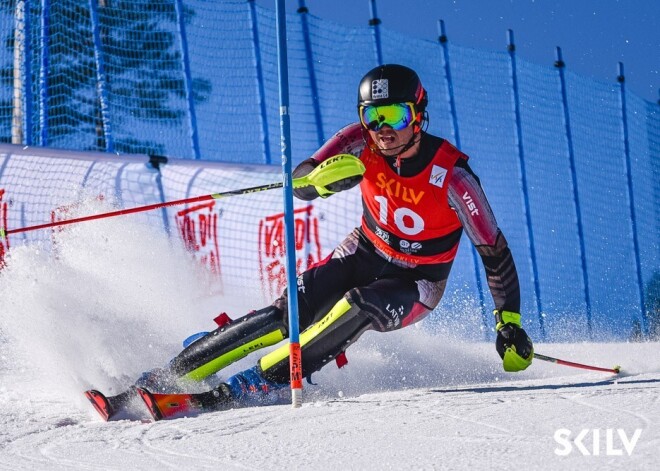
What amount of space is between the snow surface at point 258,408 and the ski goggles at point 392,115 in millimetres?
1203

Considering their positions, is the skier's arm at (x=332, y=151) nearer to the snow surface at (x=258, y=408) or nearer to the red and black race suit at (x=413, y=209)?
the red and black race suit at (x=413, y=209)

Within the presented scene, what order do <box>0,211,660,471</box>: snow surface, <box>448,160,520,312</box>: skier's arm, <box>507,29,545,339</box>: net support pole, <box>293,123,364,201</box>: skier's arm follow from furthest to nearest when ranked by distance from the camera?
<box>507,29,545,339</box>: net support pole < <box>293,123,364,201</box>: skier's arm < <box>448,160,520,312</box>: skier's arm < <box>0,211,660,471</box>: snow surface

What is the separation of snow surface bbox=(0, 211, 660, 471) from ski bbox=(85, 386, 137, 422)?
0.07 meters

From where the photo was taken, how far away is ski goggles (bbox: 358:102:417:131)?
14.5ft

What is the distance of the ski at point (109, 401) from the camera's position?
4.01 m

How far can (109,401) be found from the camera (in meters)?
4.07

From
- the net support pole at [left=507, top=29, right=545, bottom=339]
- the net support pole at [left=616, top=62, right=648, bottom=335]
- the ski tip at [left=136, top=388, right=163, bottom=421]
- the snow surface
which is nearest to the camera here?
the snow surface

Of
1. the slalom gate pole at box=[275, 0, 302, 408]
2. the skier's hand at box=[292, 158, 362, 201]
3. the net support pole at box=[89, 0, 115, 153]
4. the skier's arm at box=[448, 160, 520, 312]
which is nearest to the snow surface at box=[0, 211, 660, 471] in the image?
the slalom gate pole at box=[275, 0, 302, 408]

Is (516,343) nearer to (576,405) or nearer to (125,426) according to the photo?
(576,405)

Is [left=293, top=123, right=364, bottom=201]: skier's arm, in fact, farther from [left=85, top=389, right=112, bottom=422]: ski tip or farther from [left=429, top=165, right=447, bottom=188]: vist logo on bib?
[left=85, top=389, right=112, bottom=422]: ski tip

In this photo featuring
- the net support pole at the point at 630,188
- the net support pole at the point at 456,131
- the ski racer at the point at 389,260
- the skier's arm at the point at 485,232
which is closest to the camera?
the ski racer at the point at 389,260

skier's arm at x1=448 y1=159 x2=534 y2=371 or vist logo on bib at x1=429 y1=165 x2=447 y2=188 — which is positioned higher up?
vist logo on bib at x1=429 y1=165 x2=447 y2=188

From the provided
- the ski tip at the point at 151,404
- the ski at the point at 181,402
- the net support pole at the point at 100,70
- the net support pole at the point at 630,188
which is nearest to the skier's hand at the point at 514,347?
the ski at the point at 181,402

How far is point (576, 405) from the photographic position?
359 cm
